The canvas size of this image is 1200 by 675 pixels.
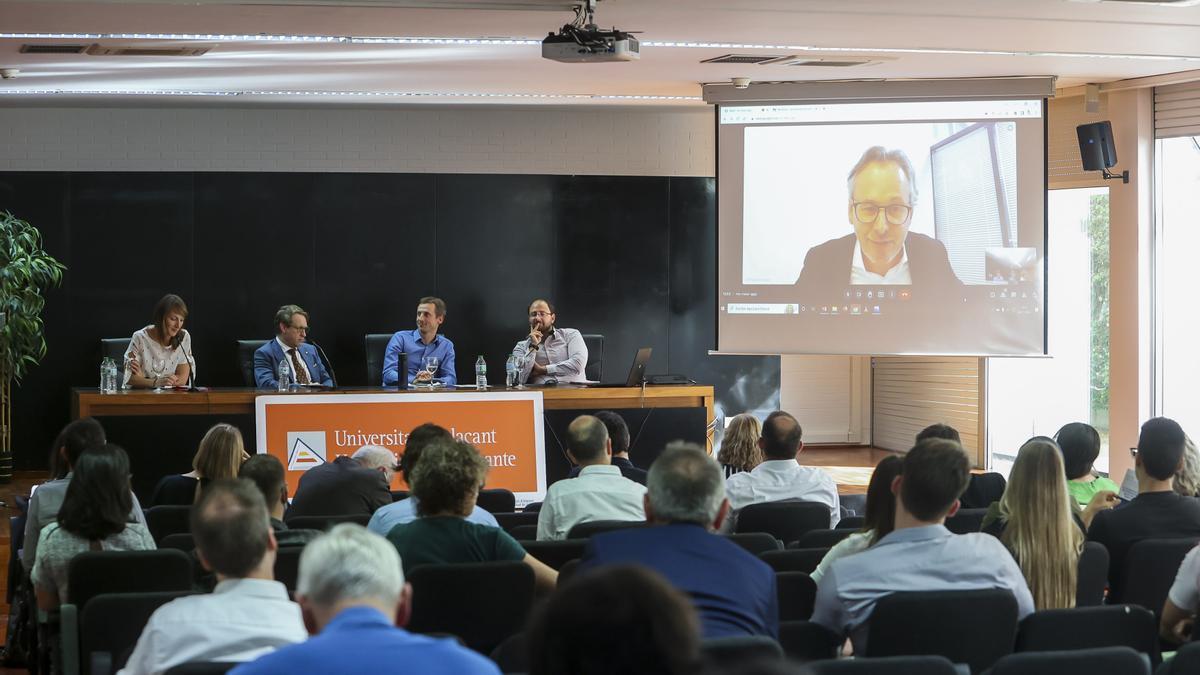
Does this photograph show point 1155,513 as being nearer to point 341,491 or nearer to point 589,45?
point 341,491

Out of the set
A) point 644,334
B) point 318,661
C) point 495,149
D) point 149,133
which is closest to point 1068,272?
point 644,334

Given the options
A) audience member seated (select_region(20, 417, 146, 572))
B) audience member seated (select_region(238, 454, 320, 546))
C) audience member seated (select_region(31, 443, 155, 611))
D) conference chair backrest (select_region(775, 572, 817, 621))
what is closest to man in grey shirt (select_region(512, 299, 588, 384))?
audience member seated (select_region(20, 417, 146, 572))

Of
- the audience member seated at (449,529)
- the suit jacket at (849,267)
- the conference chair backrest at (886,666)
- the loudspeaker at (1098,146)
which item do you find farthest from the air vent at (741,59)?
the conference chair backrest at (886,666)

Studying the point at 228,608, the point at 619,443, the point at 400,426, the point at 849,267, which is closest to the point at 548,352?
the point at 400,426

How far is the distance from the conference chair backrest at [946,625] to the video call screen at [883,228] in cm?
627

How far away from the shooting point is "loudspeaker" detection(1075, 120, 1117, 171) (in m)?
9.07

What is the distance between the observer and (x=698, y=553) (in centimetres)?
274

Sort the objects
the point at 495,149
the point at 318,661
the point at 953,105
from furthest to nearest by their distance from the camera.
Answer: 1. the point at 495,149
2. the point at 953,105
3. the point at 318,661

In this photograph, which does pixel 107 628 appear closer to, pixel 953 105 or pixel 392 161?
pixel 953 105

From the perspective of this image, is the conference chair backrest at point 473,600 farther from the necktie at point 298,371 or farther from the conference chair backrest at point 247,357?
the conference chair backrest at point 247,357

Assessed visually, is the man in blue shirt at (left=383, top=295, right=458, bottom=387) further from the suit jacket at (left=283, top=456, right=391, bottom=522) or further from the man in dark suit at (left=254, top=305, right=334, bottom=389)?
the suit jacket at (left=283, top=456, right=391, bottom=522)

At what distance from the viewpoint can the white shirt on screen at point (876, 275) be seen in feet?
29.9

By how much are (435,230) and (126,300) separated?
257 centimetres

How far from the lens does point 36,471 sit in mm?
10266
